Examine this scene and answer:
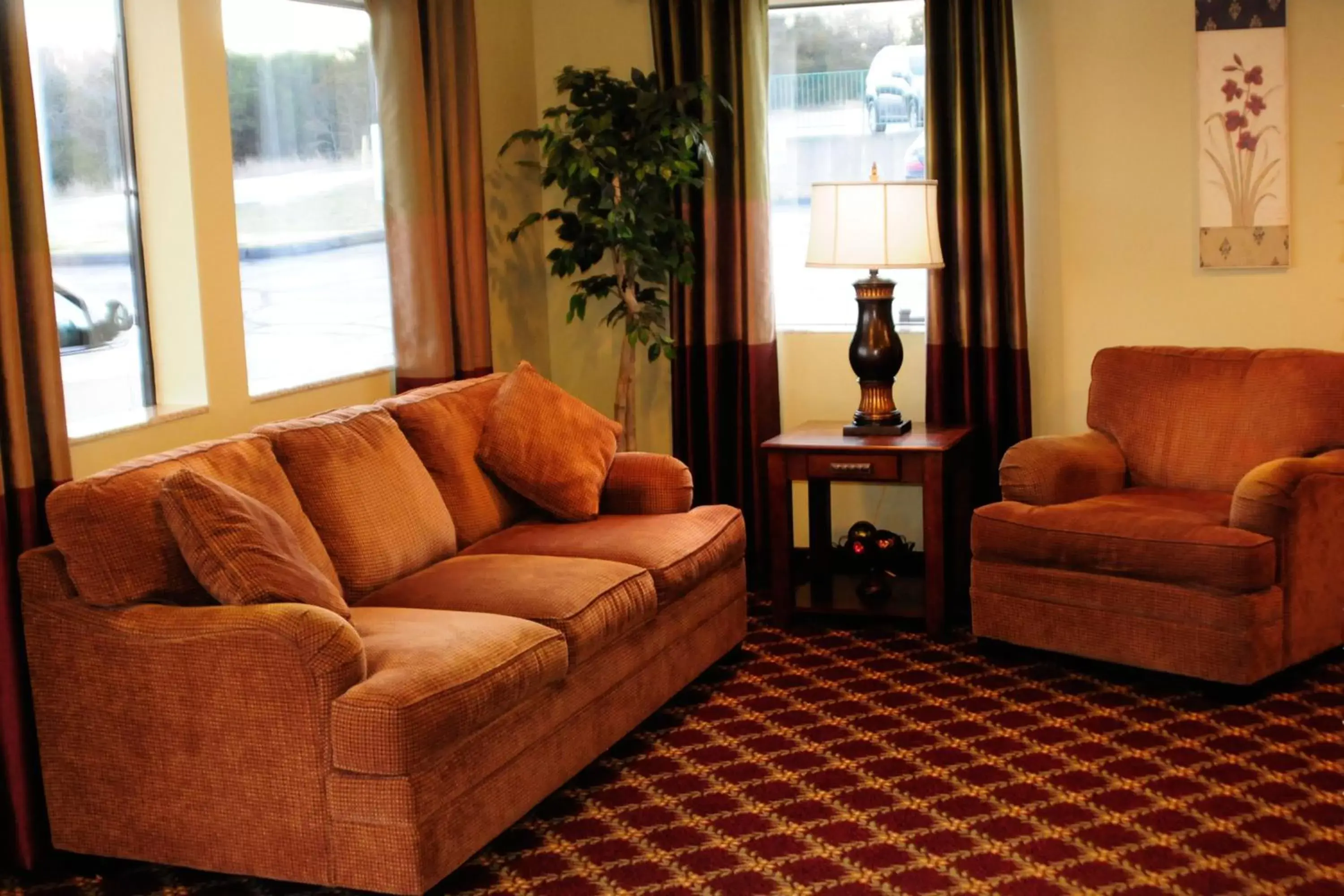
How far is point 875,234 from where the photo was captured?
183 inches

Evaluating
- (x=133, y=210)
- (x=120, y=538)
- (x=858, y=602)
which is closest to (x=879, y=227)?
(x=858, y=602)

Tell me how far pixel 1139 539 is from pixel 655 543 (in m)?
1.30

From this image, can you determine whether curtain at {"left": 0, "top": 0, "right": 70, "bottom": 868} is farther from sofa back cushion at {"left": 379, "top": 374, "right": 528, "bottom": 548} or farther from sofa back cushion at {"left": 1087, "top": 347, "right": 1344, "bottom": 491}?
sofa back cushion at {"left": 1087, "top": 347, "right": 1344, "bottom": 491}

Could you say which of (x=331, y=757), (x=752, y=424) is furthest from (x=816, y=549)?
(x=331, y=757)

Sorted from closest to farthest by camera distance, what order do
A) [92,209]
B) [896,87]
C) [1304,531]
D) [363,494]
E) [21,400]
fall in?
[21,400] < [363,494] < [92,209] < [1304,531] < [896,87]

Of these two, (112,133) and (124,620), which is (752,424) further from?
(124,620)

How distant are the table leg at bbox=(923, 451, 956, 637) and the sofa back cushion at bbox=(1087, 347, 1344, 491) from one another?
0.61m

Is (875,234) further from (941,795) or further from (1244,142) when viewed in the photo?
(941,795)

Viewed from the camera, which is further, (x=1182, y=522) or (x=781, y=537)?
(x=781, y=537)

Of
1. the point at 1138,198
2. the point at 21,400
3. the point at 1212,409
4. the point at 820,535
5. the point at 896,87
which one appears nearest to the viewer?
the point at 21,400

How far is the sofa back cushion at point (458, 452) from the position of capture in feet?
13.4

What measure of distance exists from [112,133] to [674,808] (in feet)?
7.25

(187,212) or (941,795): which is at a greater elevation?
(187,212)

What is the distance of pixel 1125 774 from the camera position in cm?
352
